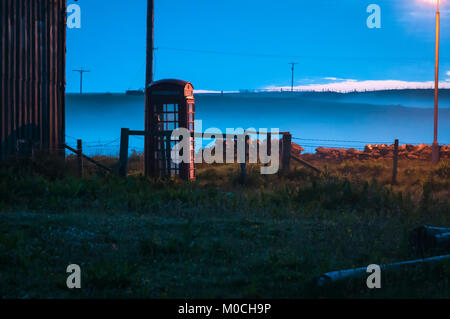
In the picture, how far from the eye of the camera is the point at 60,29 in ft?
55.9

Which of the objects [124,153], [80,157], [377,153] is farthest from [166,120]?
[377,153]

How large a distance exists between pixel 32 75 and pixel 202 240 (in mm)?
11402

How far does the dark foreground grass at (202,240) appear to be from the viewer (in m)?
5.24

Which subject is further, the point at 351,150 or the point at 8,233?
the point at 351,150

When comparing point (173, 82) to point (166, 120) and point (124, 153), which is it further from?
point (124, 153)

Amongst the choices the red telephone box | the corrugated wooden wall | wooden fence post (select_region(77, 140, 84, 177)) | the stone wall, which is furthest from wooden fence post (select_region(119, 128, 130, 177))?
the stone wall

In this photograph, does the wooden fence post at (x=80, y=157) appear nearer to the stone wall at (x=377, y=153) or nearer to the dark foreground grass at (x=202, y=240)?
the dark foreground grass at (x=202, y=240)

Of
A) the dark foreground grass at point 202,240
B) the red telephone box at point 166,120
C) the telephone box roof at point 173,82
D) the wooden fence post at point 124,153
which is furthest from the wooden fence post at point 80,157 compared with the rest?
the telephone box roof at point 173,82

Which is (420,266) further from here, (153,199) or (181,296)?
(153,199)

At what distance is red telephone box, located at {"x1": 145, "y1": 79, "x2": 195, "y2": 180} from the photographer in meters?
14.6

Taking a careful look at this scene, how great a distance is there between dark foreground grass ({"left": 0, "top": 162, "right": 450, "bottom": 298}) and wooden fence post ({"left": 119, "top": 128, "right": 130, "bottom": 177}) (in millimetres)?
1554

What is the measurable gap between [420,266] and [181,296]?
9.36 feet

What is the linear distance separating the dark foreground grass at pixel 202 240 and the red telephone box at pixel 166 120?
2837 millimetres
